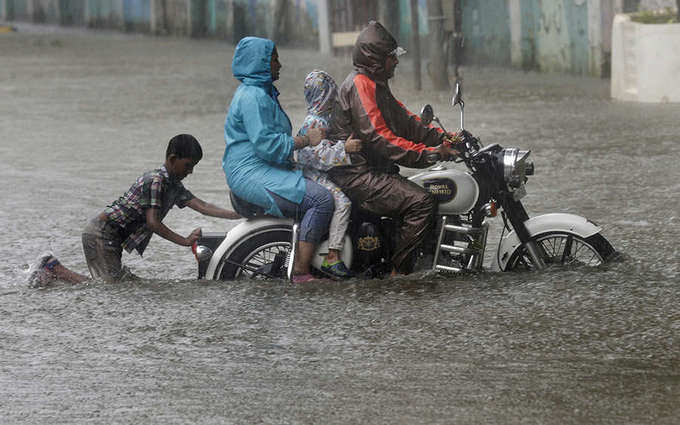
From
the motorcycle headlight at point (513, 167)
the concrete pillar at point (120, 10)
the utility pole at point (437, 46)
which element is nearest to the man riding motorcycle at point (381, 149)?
the motorcycle headlight at point (513, 167)

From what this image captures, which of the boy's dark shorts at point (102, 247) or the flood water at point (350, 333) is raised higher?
the boy's dark shorts at point (102, 247)

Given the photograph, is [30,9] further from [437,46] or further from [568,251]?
[568,251]

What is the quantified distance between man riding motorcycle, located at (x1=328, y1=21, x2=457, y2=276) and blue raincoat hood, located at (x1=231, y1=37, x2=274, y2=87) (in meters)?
0.41

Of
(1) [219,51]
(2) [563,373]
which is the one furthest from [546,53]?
(2) [563,373]

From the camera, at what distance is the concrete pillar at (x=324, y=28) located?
27.6 m

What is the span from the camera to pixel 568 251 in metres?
6.65

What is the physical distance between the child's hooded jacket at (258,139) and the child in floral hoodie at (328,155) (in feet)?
0.40

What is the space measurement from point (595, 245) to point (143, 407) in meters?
2.77

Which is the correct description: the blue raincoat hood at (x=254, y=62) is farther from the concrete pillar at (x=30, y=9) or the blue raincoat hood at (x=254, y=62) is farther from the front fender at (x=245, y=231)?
the concrete pillar at (x=30, y=9)

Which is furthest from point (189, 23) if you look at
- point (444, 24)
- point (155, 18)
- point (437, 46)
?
point (437, 46)

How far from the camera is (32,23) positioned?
48719mm

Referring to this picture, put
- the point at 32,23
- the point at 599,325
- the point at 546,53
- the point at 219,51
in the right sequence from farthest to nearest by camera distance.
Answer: the point at 32,23 < the point at 219,51 < the point at 546,53 < the point at 599,325

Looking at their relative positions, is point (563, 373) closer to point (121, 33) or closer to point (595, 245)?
point (595, 245)

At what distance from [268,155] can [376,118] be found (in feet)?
1.88
